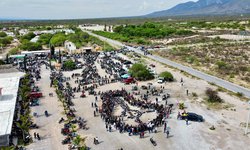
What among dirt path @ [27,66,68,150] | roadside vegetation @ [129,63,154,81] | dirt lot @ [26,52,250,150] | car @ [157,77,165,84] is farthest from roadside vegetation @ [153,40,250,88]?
dirt path @ [27,66,68,150]

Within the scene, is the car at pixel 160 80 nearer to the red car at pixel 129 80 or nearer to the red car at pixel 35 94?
the red car at pixel 129 80

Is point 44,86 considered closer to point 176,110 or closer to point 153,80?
point 153,80

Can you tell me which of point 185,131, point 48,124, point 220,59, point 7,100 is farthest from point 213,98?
point 220,59

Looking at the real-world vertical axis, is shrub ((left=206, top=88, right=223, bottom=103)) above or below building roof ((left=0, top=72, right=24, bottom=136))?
below

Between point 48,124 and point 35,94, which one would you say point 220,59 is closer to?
point 35,94

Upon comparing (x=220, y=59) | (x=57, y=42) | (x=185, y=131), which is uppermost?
(x=57, y=42)

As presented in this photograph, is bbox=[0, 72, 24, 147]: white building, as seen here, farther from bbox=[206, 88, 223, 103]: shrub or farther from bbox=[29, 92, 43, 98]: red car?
bbox=[206, 88, 223, 103]: shrub

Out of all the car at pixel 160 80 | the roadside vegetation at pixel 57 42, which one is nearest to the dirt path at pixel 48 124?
the car at pixel 160 80

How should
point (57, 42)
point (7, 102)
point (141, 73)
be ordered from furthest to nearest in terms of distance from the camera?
point (57, 42) < point (141, 73) < point (7, 102)
